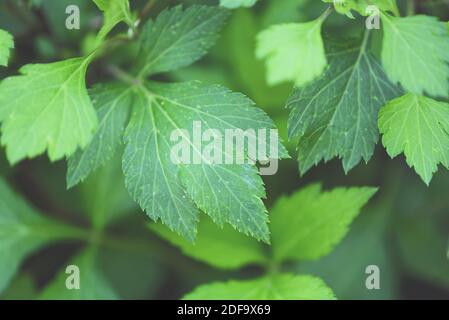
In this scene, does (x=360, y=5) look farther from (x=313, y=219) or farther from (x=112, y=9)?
(x=313, y=219)

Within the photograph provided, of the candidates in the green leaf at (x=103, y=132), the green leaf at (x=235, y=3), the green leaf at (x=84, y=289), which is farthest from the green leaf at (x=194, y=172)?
the green leaf at (x=84, y=289)

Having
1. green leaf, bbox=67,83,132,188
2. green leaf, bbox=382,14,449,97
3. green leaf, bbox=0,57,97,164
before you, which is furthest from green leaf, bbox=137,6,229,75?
green leaf, bbox=382,14,449,97

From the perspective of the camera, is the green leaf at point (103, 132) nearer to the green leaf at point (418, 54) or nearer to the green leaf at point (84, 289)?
the green leaf at point (84, 289)

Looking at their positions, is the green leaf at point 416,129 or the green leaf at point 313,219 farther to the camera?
the green leaf at point 313,219

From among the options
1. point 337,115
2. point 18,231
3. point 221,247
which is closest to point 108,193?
point 18,231

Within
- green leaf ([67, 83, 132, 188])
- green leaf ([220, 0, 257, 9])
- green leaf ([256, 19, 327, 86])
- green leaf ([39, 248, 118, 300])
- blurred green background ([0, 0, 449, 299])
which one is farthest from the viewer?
blurred green background ([0, 0, 449, 299])

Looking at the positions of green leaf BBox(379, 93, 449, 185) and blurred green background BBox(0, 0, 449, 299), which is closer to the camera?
green leaf BBox(379, 93, 449, 185)

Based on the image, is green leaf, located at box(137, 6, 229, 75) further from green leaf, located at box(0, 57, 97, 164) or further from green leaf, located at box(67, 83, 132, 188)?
green leaf, located at box(0, 57, 97, 164)
